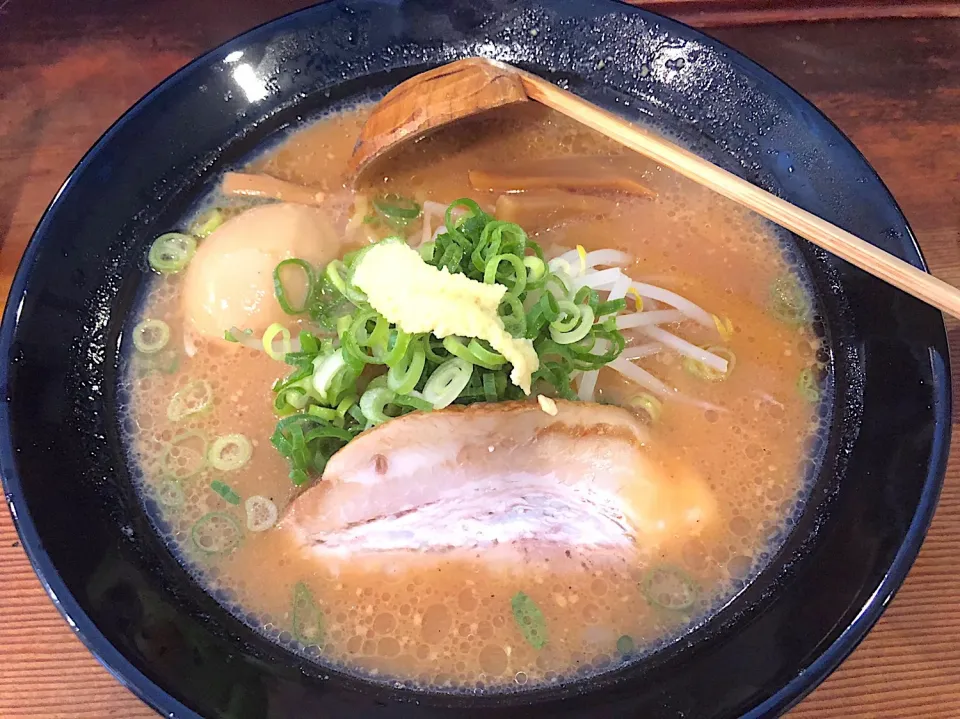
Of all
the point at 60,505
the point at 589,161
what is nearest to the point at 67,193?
the point at 60,505

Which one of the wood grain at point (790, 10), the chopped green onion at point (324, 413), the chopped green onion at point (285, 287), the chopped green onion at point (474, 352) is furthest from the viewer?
the wood grain at point (790, 10)

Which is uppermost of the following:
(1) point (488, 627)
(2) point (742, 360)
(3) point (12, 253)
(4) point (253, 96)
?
(4) point (253, 96)

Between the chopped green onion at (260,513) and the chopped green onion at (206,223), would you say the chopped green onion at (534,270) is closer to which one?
the chopped green onion at (260,513)

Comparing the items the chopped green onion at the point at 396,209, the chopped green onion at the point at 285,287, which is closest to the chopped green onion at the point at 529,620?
the chopped green onion at the point at 285,287

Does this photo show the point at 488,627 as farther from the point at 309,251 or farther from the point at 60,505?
the point at 309,251

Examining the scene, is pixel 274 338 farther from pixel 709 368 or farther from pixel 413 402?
pixel 709 368

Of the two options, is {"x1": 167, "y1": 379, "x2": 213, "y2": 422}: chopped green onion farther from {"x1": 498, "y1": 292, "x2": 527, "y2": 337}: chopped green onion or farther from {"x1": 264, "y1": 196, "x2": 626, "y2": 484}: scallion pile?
{"x1": 498, "y1": 292, "x2": 527, "y2": 337}: chopped green onion

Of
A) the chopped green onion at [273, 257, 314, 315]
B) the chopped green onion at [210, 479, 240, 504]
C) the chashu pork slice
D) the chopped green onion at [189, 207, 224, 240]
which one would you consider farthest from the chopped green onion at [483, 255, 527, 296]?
the chopped green onion at [189, 207, 224, 240]
